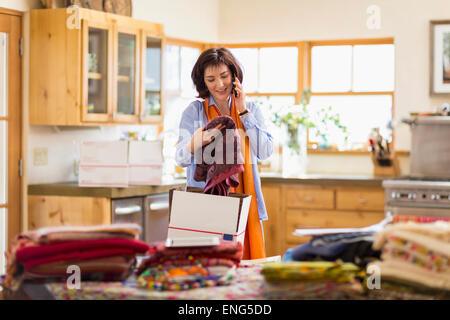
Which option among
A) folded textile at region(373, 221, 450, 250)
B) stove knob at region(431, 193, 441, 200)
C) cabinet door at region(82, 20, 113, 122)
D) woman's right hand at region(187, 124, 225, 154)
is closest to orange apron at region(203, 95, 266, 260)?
woman's right hand at region(187, 124, 225, 154)

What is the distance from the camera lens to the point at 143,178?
4.07 metres

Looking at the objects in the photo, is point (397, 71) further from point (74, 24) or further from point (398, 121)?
point (74, 24)

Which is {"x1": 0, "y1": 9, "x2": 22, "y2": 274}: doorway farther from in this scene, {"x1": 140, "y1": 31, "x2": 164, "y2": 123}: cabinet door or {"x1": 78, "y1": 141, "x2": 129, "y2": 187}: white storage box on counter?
{"x1": 140, "y1": 31, "x2": 164, "y2": 123}: cabinet door

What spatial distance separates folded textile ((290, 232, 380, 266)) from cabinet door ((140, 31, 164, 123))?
3.01 m

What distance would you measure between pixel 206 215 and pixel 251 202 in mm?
555

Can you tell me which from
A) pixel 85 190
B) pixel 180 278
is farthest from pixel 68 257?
pixel 85 190

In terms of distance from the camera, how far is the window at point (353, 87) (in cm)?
521

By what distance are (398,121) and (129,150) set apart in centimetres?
227

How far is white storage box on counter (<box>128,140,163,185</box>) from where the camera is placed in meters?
3.99

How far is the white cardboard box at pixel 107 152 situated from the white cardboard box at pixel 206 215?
6.44ft

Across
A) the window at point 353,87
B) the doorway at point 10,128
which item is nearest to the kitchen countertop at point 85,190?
the doorway at point 10,128

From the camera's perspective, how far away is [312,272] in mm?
1423

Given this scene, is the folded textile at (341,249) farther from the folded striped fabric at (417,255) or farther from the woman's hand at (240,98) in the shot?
the woman's hand at (240,98)
